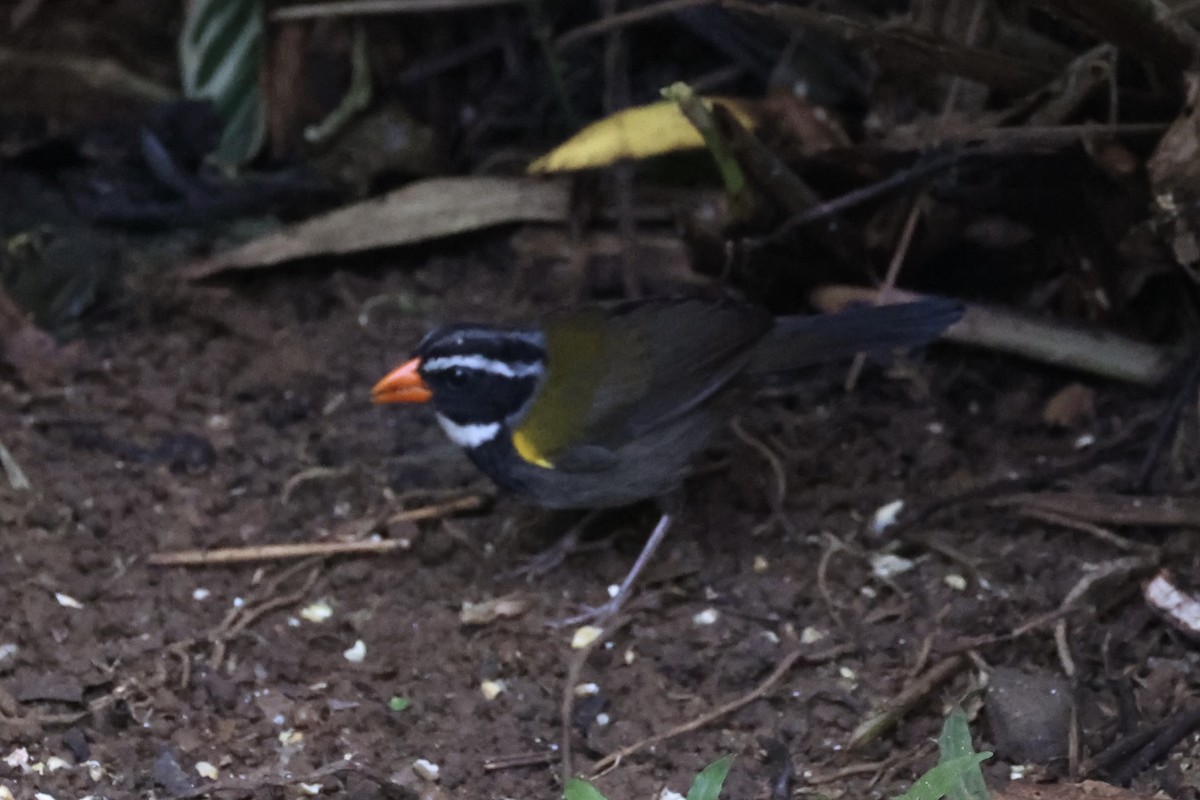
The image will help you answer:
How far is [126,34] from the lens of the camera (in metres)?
5.34

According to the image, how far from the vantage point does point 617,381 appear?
12.2 ft

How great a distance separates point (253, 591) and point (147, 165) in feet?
6.96

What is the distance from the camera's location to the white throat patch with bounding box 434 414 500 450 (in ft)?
12.3

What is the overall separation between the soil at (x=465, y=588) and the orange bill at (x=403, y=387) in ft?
0.90

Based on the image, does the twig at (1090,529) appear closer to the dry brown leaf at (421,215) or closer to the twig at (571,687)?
the twig at (571,687)

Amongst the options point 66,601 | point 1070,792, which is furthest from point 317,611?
point 1070,792

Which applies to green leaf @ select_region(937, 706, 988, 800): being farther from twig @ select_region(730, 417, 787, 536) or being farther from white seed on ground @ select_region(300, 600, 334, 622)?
white seed on ground @ select_region(300, 600, 334, 622)

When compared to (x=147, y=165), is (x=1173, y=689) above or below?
below

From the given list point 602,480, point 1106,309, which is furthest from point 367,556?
point 1106,309

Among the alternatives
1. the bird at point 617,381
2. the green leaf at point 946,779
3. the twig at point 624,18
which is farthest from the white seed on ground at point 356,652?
the twig at point 624,18

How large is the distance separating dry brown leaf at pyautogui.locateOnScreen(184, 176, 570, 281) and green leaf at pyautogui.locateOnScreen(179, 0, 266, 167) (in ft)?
1.92

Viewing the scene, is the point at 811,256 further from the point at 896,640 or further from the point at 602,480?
the point at 896,640

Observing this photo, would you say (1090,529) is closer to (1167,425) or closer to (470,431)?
(1167,425)

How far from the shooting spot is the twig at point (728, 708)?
2.93 meters
